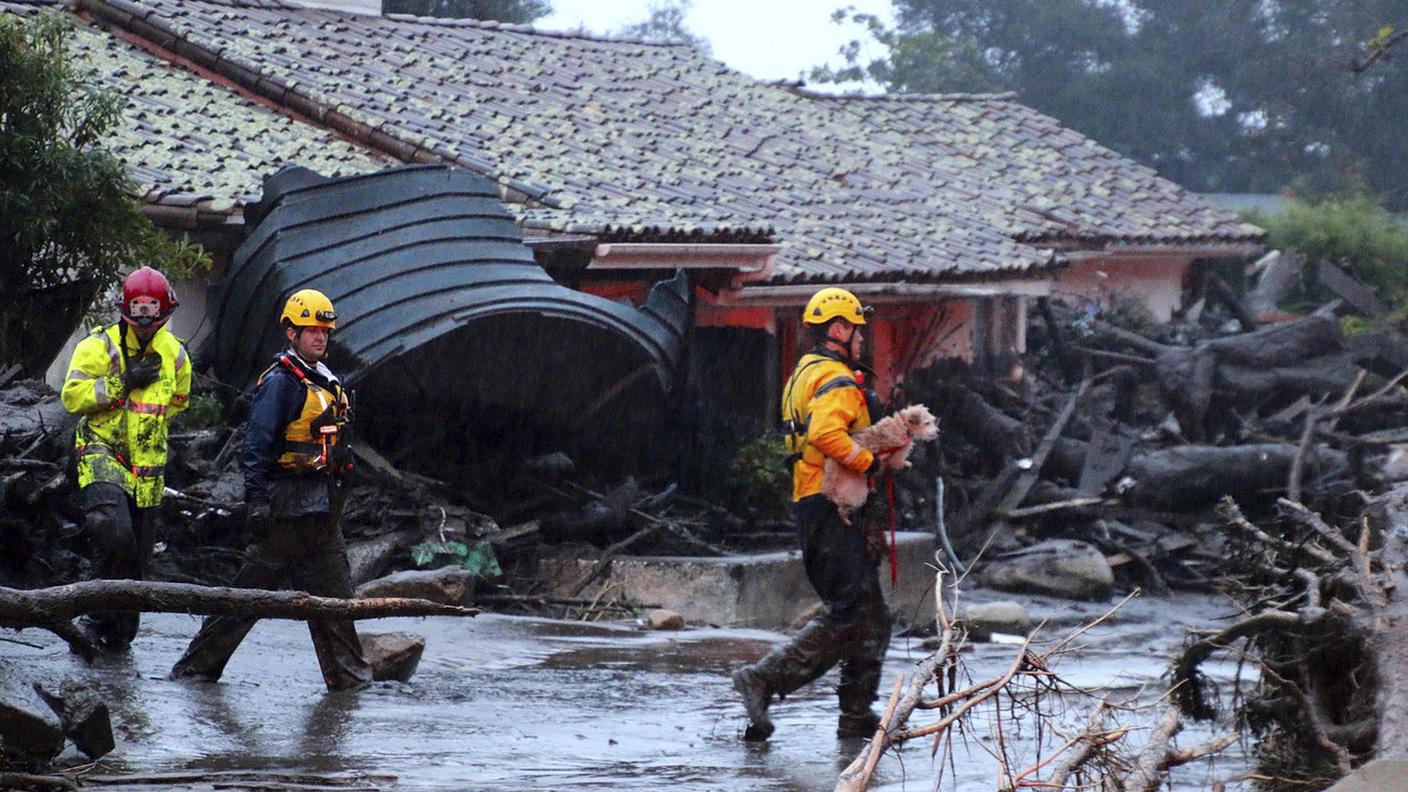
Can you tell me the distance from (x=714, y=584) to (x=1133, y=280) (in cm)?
1277

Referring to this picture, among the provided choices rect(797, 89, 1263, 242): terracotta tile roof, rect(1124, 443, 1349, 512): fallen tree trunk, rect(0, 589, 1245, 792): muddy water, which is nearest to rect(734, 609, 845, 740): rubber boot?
rect(0, 589, 1245, 792): muddy water

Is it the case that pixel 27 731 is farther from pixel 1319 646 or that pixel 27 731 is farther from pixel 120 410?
pixel 1319 646

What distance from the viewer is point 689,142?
18844mm

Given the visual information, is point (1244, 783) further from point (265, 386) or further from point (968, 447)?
point (968, 447)

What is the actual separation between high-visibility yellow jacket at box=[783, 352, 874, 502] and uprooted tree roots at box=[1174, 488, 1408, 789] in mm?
1582

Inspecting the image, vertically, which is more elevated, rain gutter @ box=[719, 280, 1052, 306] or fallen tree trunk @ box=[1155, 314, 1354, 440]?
rain gutter @ box=[719, 280, 1052, 306]

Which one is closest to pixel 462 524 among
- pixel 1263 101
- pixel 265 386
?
pixel 265 386

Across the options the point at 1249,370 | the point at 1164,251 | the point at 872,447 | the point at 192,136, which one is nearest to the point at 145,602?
the point at 872,447

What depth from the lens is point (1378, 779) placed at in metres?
4.52

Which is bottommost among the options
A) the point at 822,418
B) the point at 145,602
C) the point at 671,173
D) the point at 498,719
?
the point at 498,719

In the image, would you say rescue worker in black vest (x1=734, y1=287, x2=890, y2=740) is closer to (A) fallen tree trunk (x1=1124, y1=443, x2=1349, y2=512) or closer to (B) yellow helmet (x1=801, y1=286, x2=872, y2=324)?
(B) yellow helmet (x1=801, y1=286, x2=872, y2=324)

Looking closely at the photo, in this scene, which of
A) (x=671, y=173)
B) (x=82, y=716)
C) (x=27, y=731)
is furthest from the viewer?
(x=671, y=173)

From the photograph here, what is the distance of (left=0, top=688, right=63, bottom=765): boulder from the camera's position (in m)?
5.70

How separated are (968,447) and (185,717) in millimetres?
11141
